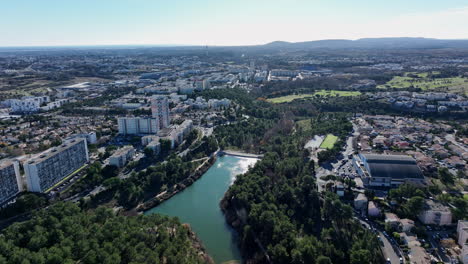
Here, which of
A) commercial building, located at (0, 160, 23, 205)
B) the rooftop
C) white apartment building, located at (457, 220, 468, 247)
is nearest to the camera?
white apartment building, located at (457, 220, 468, 247)

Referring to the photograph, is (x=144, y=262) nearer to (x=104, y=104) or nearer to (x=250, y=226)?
(x=250, y=226)

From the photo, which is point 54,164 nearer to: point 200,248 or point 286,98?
point 200,248

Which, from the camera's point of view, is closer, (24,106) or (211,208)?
(211,208)

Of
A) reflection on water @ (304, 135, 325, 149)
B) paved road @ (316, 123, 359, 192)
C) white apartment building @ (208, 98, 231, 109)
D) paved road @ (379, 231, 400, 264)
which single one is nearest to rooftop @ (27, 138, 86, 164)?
paved road @ (316, 123, 359, 192)

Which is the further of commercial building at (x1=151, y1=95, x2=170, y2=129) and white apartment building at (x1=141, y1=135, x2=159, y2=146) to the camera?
commercial building at (x1=151, y1=95, x2=170, y2=129)

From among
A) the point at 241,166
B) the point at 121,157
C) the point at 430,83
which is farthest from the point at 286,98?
the point at 121,157

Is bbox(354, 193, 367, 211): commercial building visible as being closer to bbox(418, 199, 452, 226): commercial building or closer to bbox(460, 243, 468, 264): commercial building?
bbox(418, 199, 452, 226): commercial building

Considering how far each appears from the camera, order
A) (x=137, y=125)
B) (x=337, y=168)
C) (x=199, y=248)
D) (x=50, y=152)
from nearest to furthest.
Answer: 1. (x=199, y=248)
2. (x=50, y=152)
3. (x=337, y=168)
4. (x=137, y=125)

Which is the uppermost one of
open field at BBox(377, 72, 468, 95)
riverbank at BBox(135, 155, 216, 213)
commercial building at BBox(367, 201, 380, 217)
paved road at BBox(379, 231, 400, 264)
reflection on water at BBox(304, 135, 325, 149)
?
open field at BBox(377, 72, 468, 95)
